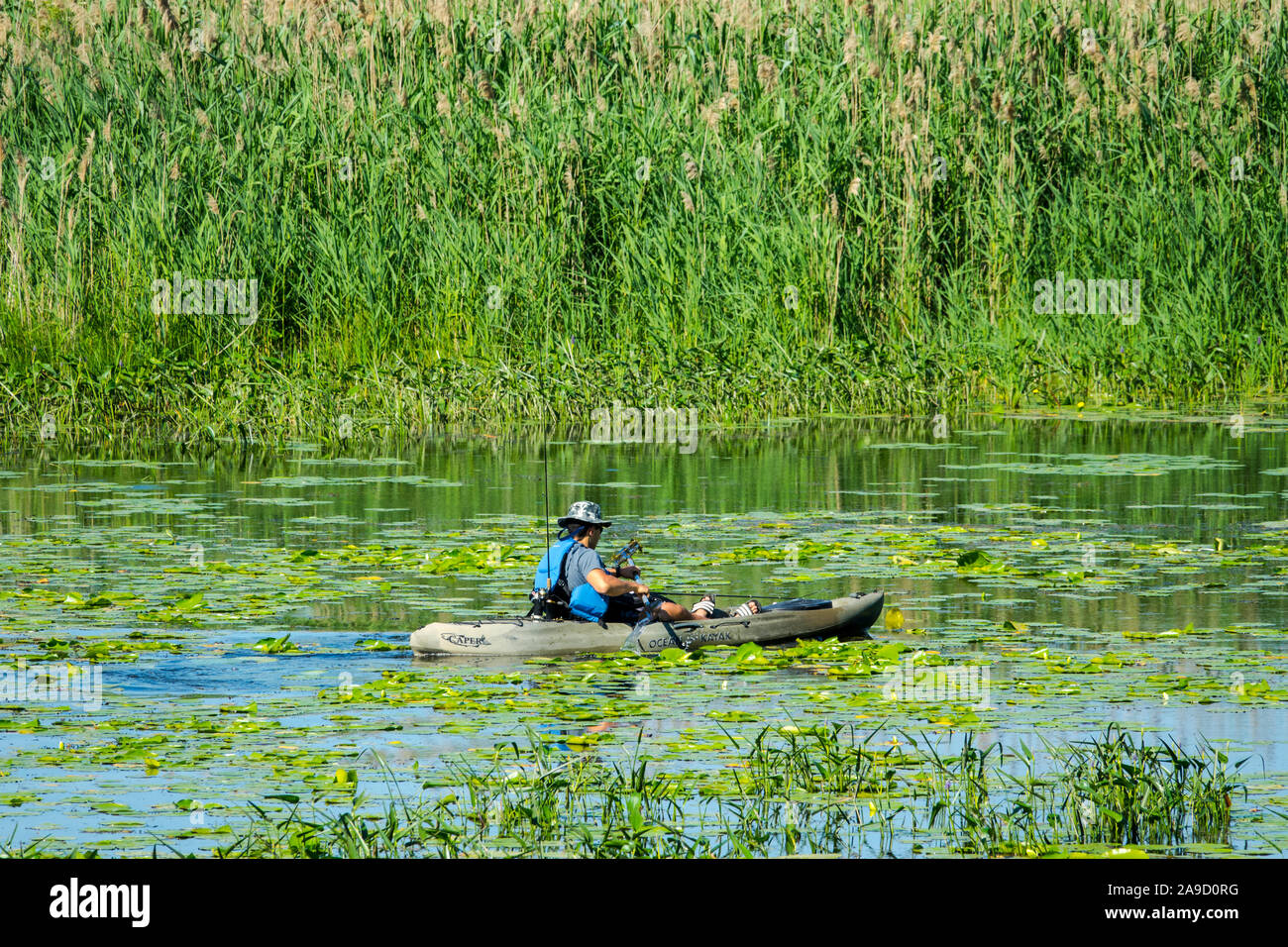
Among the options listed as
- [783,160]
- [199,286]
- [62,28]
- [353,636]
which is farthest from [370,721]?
[62,28]

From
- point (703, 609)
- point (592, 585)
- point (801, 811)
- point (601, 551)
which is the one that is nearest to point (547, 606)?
point (592, 585)

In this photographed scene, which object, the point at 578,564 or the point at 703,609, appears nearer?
the point at 703,609

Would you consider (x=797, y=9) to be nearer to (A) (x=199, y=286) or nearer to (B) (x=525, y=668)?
(A) (x=199, y=286)

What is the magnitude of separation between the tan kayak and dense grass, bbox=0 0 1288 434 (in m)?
6.94

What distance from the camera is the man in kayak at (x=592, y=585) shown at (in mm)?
10891

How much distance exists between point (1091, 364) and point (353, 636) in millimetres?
9760

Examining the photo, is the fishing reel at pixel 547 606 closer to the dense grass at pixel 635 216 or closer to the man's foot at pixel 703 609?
the man's foot at pixel 703 609

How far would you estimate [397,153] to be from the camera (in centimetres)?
1839

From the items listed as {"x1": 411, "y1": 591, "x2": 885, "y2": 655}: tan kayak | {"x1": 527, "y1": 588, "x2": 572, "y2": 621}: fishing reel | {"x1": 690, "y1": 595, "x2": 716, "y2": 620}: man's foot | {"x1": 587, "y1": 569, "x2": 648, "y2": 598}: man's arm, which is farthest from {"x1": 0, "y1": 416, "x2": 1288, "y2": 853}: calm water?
{"x1": 690, "y1": 595, "x2": 716, "y2": 620}: man's foot

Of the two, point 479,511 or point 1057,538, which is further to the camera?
point 479,511

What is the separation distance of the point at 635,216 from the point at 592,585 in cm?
793

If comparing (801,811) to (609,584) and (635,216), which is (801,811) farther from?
(635,216)

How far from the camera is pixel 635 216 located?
60.3 feet

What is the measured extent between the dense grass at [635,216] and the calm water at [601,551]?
2.71ft
